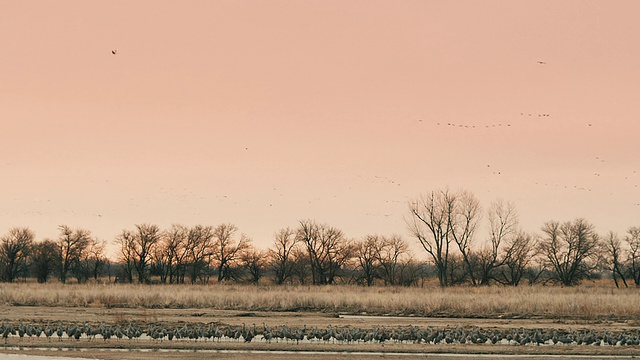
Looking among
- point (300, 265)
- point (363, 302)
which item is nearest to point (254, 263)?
point (300, 265)

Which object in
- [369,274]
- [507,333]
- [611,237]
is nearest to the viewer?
[507,333]

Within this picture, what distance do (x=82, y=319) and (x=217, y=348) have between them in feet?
48.5

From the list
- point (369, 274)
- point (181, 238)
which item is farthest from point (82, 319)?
point (181, 238)

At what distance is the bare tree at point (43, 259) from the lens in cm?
10981

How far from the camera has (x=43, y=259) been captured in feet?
364

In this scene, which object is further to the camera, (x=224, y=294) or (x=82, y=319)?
(x=224, y=294)

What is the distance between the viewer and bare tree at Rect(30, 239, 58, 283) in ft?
360

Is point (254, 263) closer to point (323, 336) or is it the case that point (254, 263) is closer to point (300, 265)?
point (300, 265)

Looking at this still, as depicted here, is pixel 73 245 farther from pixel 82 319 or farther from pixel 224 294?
pixel 82 319

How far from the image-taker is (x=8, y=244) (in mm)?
114438

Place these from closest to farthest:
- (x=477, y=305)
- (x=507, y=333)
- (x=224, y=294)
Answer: (x=507, y=333), (x=477, y=305), (x=224, y=294)

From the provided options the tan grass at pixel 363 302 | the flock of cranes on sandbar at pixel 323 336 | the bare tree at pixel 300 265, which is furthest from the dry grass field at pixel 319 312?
the bare tree at pixel 300 265

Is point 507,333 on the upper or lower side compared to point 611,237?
lower

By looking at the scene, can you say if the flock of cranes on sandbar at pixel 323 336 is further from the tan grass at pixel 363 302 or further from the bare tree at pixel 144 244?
the bare tree at pixel 144 244
